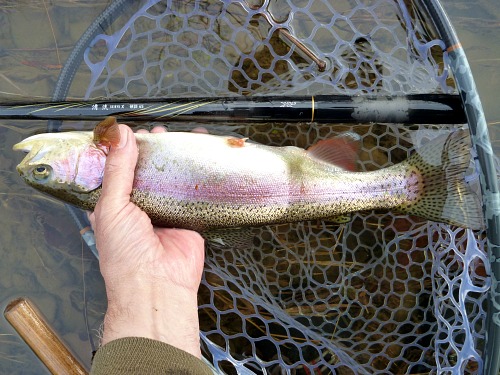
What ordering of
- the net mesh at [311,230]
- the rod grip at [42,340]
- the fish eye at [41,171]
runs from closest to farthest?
1. the fish eye at [41,171]
2. the net mesh at [311,230]
3. the rod grip at [42,340]

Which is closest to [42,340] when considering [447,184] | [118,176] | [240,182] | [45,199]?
[45,199]

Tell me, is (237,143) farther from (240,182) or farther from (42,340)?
(42,340)

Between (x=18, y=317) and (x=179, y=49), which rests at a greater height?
(x=179, y=49)

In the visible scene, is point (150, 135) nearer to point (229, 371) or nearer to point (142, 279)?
point (142, 279)

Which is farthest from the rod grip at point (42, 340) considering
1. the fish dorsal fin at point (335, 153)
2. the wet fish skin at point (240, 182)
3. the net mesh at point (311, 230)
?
the fish dorsal fin at point (335, 153)

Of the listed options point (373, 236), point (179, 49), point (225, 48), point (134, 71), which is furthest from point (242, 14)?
point (373, 236)

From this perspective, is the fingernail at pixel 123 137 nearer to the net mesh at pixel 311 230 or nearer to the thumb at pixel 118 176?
the thumb at pixel 118 176
